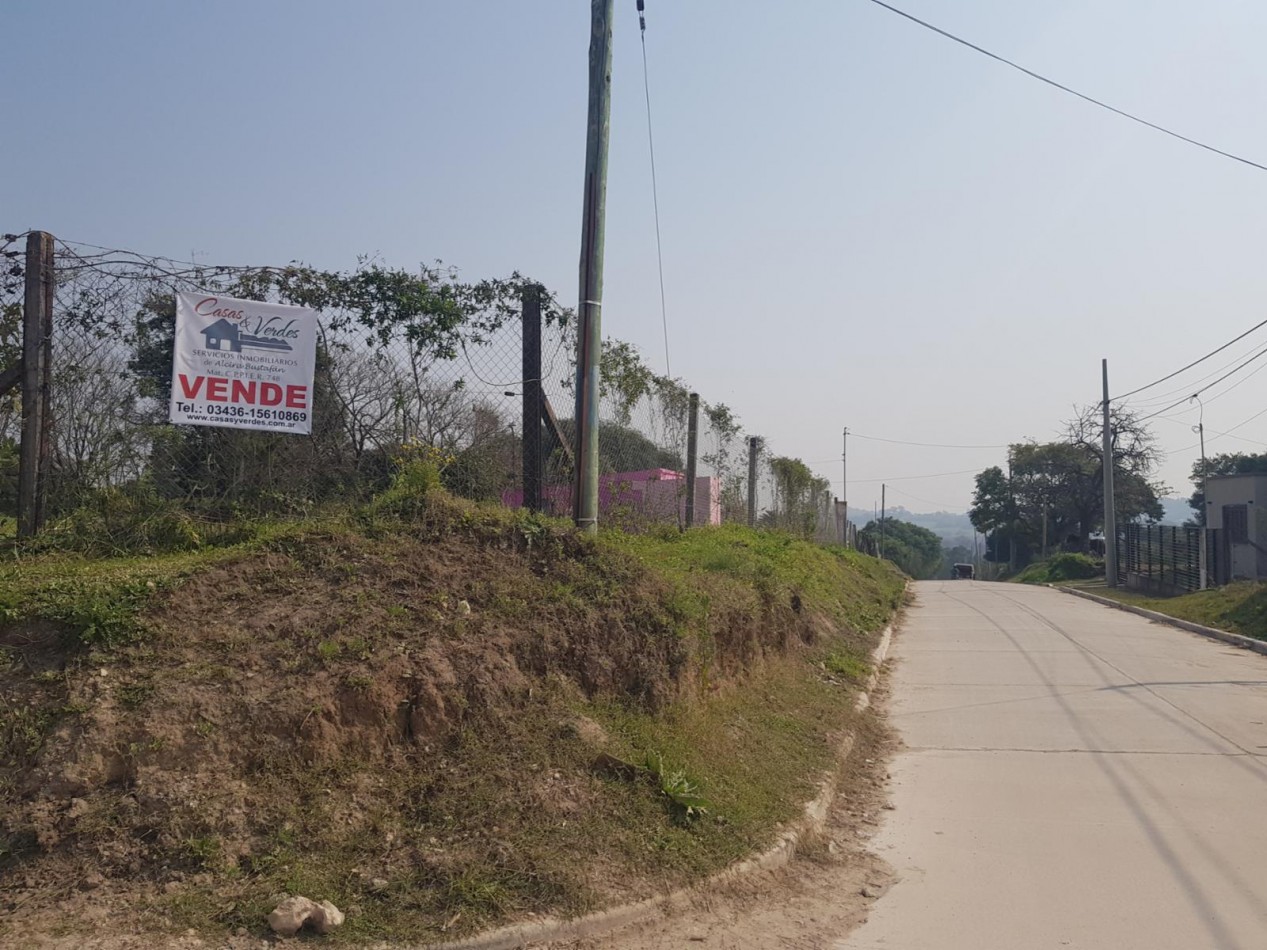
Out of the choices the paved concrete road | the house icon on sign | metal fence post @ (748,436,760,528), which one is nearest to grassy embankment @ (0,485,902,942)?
the paved concrete road

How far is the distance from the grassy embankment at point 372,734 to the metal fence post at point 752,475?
11365 mm

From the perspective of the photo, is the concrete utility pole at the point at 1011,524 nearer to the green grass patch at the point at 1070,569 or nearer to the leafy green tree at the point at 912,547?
the leafy green tree at the point at 912,547

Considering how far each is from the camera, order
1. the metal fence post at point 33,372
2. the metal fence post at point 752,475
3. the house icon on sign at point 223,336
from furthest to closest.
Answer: the metal fence post at point 752,475
the house icon on sign at point 223,336
the metal fence post at point 33,372

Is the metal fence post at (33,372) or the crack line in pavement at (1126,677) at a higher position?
the metal fence post at (33,372)

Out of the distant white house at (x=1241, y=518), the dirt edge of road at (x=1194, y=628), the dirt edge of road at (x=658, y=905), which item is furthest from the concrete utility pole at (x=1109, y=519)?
the dirt edge of road at (x=658, y=905)

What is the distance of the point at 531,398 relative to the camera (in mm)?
8375

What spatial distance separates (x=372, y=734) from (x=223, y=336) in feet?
11.0

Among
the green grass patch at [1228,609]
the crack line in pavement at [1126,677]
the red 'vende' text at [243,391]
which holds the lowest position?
the crack line in pavement at [1126,677]

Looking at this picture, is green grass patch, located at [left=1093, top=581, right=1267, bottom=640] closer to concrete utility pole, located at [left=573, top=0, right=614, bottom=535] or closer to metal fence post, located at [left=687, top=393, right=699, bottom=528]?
metal fence post, located at [left=687, top=393, right=699, bottom=528]

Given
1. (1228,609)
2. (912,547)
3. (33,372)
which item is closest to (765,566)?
(33,372)

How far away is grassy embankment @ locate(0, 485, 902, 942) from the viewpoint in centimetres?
411

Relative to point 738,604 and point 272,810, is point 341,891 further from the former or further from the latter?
point 738,604

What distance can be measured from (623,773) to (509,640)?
3.43 ft

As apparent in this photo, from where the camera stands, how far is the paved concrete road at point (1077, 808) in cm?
452
